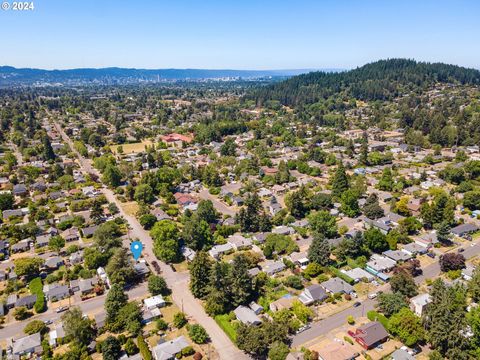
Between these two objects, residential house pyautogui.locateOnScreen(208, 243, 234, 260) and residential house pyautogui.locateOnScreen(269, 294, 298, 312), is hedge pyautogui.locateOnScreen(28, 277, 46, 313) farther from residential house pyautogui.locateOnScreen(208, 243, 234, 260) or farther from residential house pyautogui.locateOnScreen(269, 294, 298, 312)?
residential house pyautogui.locateOnScreen(269, 294, 298, 312)

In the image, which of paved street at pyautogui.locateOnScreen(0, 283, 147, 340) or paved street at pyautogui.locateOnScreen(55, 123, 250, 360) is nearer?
paved street at pyautogui.locateOnScreen(55, 123, 250, 360)

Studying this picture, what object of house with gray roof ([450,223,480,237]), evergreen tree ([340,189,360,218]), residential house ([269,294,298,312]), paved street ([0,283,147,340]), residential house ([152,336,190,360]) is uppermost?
evergreen tree ([340,189,360,218])

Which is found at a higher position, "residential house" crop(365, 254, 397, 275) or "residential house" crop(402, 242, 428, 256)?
"residential house" crop(402, 242, 428, 256)

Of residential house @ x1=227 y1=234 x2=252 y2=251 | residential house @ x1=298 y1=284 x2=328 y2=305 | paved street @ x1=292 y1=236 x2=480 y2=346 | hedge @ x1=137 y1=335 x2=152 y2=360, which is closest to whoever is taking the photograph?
hedge @ x1=137 y1=335 x2=152 y2=360

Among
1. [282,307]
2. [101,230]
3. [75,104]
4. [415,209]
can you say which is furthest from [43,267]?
[75,104]

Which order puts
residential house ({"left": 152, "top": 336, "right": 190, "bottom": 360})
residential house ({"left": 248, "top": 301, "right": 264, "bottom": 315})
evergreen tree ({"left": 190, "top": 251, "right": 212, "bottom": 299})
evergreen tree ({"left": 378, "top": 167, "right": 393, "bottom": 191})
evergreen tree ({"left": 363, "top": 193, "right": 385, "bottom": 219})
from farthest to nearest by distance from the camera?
evergreen tree ({"left": 378, "top": 167, "right": 393, "bottom": 191}), evergreen tree ({"left": 363, "top": 193, "right": 385, "bottom": 219}), evergreen tree ({"left": 190, "top": 251, "right": 212, "bottom": 299}), residential house ({"left": 248, "top": 301, "right": 264, "bottom": 315}), residential house ({"left": 152, "top": 336, "right": 190, "bottom": 360})

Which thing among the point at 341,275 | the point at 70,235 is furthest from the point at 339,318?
the point at 70,235

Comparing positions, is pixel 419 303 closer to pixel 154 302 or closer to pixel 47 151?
pixel 154 302

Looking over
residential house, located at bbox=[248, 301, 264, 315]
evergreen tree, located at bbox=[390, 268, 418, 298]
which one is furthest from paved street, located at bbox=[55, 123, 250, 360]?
evergreen tree, located at bbox=[390, 268, 418, 298]
